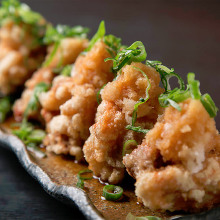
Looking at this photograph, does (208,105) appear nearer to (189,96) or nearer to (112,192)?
(189,96)

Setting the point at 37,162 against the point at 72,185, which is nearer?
the point at 72,185

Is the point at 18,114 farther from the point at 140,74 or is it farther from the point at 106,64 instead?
the point at 140,74

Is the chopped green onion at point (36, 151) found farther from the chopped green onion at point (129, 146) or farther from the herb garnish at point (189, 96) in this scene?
the herb garnish at point (189, 96)

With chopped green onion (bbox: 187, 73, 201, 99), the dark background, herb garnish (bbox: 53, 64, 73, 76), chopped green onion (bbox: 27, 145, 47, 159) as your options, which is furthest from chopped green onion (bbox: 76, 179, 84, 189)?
herb garnish (bbox: 53, 64, 73, 76)

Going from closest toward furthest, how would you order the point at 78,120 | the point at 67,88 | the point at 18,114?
the point at 78,120
the point at 67,88
the point at 18,114

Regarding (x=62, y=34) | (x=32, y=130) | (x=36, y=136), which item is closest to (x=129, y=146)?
(x=36, y=136)

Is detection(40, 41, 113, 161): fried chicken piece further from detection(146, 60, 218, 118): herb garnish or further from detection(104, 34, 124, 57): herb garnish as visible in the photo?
detection(146, 60, 218, 118): herb garnish

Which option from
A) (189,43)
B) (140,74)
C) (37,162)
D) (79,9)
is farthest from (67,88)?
(79,9)
